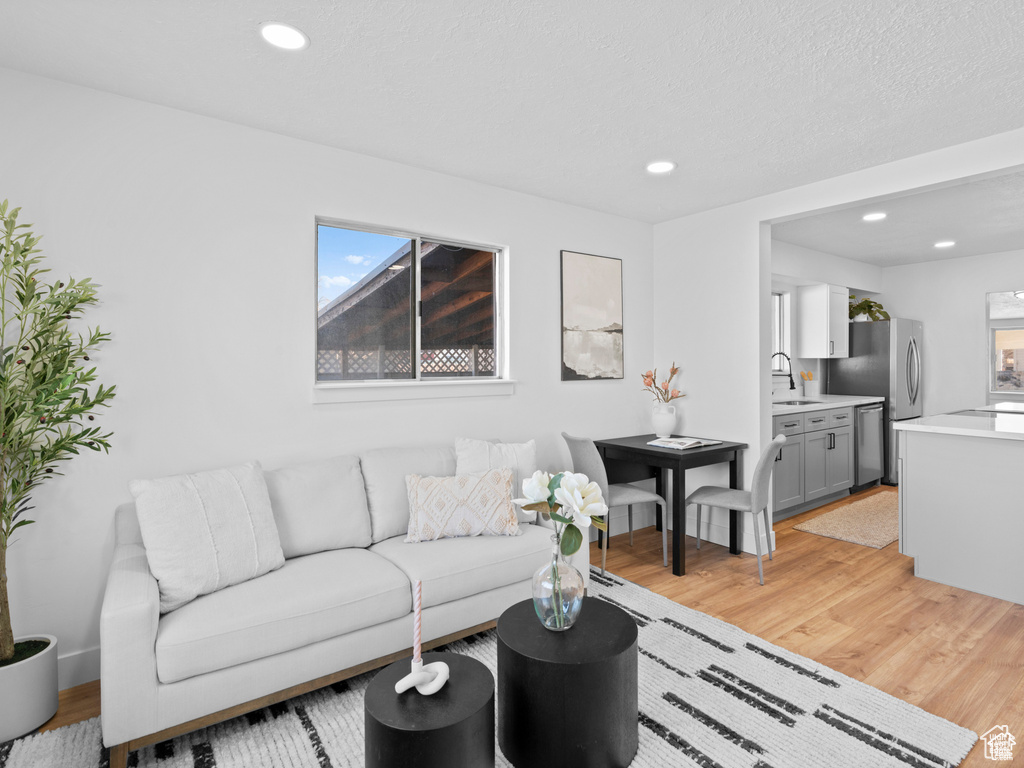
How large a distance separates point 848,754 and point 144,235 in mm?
3379

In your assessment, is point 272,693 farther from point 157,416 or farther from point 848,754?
point 848,754

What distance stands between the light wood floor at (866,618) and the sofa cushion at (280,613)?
0.67 m

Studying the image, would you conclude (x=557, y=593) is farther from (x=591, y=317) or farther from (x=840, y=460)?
(x=840, y=460)

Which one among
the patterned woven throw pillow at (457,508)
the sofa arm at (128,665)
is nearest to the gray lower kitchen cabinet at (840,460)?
the patterned woven throw pillow at (457,508)

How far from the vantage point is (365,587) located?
2223 millimetres

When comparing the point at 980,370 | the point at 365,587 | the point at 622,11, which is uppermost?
the point at 622,11

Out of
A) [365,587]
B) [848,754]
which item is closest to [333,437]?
[365,587]

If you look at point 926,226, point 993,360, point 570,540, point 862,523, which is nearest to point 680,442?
point 862,523

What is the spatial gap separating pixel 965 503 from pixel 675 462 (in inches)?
64.9

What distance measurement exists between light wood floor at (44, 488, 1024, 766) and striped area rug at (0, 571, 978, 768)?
0.13m

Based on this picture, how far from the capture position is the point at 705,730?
2.01 metres

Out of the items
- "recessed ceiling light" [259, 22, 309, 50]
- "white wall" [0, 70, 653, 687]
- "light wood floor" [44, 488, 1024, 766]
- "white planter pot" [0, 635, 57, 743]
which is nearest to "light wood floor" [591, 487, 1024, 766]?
"light wood floor" [44, 488, 1024, 766]

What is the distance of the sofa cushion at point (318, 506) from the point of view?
8.35 feet

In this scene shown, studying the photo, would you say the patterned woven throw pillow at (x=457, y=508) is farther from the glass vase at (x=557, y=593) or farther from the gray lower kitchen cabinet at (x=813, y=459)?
the gray lower kitchen cabinet at (x=813, y=459)
